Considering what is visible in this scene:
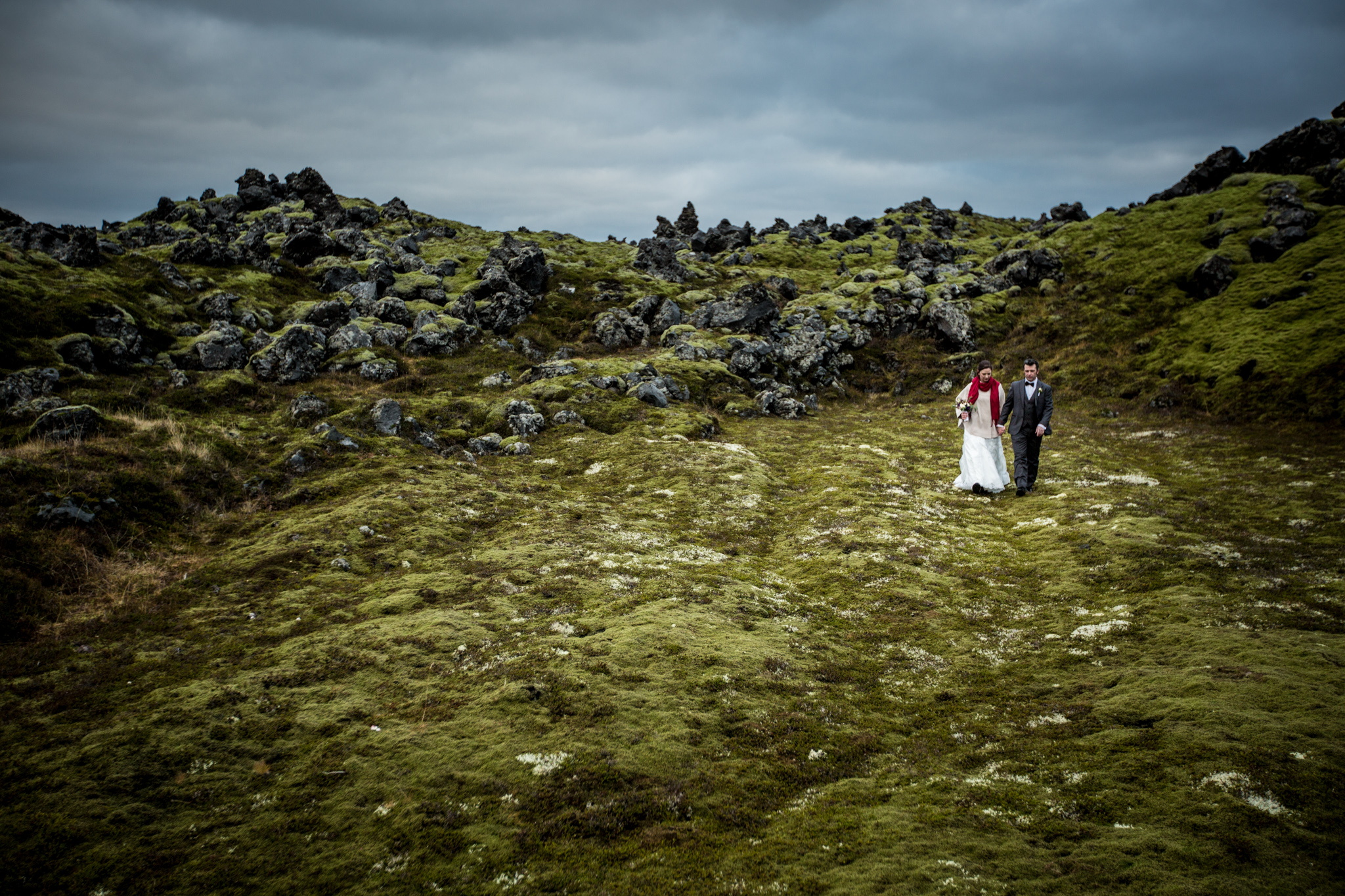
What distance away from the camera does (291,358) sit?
4772 cm

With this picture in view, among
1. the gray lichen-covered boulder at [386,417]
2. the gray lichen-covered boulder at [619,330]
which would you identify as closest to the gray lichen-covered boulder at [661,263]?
the gray lichen-covered boulder at [619,330]

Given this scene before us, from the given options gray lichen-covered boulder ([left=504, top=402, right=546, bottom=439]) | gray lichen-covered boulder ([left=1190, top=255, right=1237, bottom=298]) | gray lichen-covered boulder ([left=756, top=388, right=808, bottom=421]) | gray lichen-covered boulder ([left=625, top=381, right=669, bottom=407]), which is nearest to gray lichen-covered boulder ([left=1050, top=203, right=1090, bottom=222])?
gray lichen-covered boulder ([left=1190, top=255, right=1237, bottom=298])

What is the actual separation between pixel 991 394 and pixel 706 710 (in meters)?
24.5

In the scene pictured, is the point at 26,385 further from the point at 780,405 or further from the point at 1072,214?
the point at 1072,214

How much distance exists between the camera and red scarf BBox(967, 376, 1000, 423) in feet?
96.4

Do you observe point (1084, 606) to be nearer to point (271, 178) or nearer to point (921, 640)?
point (921, 640)

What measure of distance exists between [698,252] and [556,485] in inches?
4122

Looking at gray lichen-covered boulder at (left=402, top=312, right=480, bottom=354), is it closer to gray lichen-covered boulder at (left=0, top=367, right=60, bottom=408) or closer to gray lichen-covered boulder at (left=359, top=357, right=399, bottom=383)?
gray lichen-covered boulder at (left=359, top=357, right=399, bottom=383)

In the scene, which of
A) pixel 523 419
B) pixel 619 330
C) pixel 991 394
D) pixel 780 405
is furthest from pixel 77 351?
pixel 991 394

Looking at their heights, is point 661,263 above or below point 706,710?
above

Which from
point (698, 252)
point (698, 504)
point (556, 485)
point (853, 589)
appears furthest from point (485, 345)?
point (698, 252)

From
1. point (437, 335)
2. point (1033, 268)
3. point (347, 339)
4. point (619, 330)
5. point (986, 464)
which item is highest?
point (1033, 268)

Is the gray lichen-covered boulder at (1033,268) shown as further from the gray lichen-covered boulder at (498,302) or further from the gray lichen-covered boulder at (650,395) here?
the gray lichen-covered boulder at (498,302)

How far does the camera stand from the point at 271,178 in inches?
4382
